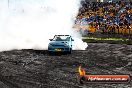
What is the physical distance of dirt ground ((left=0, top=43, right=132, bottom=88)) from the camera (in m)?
14.3

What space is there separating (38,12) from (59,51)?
1178cm

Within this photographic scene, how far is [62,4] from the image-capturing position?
3272cm

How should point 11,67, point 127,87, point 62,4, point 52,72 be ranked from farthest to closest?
1. point 62,4
2. point 11,67
3. point 52,72
4. point 127,87

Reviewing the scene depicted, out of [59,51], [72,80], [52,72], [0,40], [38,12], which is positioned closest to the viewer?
[72,80]

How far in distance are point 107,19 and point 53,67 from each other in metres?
23.3

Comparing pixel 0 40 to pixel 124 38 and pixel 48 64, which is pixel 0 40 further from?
pixel 124 38

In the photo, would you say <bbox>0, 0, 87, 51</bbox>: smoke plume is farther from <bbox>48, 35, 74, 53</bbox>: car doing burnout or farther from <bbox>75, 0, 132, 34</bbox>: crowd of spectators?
<bbox>75, 0, 132, 34</bbox>: crowd of spectators

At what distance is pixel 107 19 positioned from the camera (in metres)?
40.7

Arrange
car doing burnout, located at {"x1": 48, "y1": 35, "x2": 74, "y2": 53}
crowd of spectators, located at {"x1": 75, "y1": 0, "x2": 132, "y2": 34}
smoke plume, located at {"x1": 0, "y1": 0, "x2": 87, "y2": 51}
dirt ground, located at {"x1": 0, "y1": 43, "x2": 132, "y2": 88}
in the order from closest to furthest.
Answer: dirt ground, located at {"x1": 0, "y1": 43, "x2": 132, "y2": 88}
car doing burnout, located at {"x1": 48, "y1": 35, "x2": 74, "y2": 53}
smoke plume, located at {"x1": 0, "y1": 0, "x2": 87, "y2": 51}
crowd of spectators, located at {"x1": 75, "y1": 0, "x2": 132, "y2": 34}

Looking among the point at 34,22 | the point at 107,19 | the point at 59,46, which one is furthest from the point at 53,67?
the point at 107,19

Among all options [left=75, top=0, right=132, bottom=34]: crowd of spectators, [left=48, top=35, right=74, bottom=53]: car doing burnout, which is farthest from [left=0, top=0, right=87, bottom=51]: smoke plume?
[left=75, top=0, right=132, bottom=34]: crowd of spectators

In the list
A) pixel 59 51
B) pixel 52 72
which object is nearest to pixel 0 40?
pixel 59 51

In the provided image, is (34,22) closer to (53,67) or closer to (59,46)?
(59,46)

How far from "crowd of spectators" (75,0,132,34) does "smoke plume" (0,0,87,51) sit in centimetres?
310
